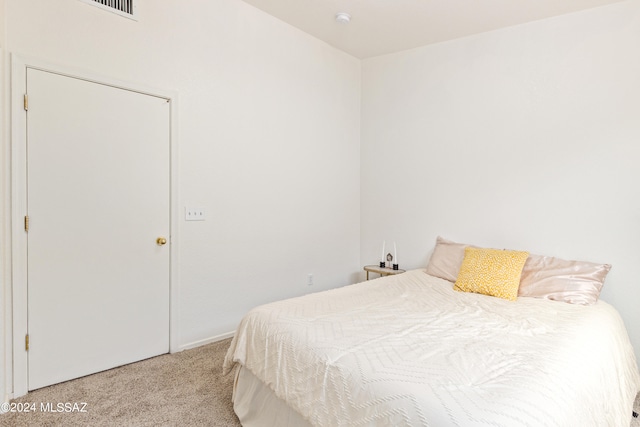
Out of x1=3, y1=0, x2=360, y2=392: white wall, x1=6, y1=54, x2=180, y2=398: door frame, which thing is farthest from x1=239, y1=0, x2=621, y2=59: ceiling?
x1=6, y1=54, x2=180, y2=398: door frame

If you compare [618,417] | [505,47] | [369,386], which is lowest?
[618,417]

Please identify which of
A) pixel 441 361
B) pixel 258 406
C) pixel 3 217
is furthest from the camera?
pixel 3 217

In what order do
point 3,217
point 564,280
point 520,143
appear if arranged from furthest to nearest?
point 520,143
point 564,280
point 3,217

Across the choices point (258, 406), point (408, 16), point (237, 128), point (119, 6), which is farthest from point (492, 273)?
point (119, 6)

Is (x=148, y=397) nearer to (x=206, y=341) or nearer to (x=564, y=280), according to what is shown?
(x=206, y=341)

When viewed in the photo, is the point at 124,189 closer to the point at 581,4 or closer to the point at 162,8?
the point at 162,8

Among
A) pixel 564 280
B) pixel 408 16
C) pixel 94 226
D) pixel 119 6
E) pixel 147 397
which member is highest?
pixel 408 16

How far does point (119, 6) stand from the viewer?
2.28 meters

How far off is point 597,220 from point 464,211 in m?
0.96

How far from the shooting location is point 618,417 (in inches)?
57.2

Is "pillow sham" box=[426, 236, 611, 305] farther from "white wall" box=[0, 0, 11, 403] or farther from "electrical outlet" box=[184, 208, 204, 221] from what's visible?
"white wall" box=[0, 0, 11, 403]

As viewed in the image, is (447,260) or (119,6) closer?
(119,6)

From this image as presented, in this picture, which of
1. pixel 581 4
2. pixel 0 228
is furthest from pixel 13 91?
pixel 581 4

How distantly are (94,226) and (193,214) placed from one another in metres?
0.65
